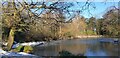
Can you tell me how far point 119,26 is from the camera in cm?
199

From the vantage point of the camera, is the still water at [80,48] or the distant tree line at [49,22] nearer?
the distant tree line at [49,22]

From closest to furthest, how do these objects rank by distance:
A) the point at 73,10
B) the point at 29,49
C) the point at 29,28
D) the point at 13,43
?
the point at 73,10 < the point at 29,28 < the point at 13,43 < the point at 29,49

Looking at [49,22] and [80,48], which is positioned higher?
[49,22]

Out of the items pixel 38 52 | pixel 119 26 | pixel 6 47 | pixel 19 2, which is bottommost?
pixel 38 52

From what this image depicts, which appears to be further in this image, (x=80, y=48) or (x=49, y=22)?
(x=80, y=48)

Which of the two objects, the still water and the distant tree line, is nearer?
the distant tree line

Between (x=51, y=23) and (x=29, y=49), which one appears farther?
(x=29, y=49)

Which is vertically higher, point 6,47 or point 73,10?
point 73,10

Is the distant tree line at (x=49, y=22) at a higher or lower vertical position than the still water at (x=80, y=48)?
higher

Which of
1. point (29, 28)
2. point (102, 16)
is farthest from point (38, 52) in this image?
point (102, 16)

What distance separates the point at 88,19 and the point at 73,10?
170mm

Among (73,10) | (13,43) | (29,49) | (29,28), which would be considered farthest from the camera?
(29,49)

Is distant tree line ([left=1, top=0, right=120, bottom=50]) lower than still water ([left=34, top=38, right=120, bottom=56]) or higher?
higher

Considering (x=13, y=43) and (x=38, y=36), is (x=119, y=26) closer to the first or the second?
(x=38, y=36)
